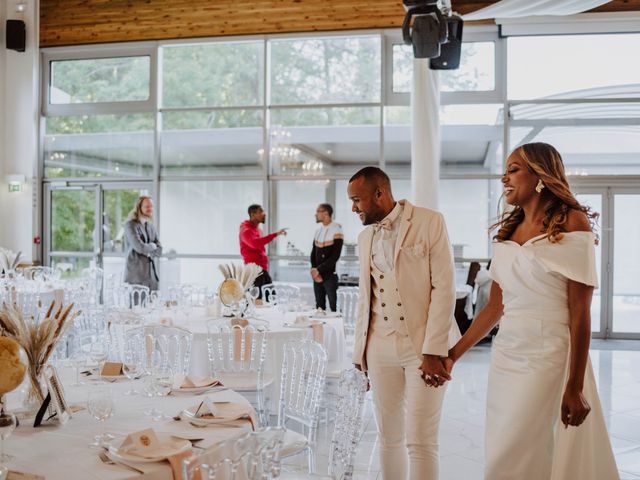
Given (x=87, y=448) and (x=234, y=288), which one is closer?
(x=87, y=448)

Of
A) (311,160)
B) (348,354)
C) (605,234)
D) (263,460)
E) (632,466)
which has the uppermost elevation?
(311,160)

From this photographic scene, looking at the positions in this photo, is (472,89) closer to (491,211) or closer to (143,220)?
(491,211)

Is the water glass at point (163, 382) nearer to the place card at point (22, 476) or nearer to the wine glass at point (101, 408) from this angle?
the wine glass at point (101, 408)

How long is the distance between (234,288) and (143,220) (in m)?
2.82

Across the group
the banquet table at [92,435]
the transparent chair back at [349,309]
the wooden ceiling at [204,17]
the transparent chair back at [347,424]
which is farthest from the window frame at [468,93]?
the transparent chair back at [347,424]

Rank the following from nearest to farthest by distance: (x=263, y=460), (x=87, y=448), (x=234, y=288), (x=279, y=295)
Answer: (x=263, y=460), (x=87, y=448), (x=234, y=288), (x=279, y=295)

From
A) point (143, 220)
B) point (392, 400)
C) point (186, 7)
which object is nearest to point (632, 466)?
point (392, 400)

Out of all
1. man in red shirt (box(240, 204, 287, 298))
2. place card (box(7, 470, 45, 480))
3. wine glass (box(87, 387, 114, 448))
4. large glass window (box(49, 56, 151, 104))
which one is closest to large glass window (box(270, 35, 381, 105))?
large glass window (box(49, 56, 151, 104))

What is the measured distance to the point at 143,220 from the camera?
756cm

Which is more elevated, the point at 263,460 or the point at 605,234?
the point at 605,234

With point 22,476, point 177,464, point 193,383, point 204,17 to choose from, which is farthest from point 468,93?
point 22,476

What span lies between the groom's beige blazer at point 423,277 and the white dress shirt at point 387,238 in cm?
4

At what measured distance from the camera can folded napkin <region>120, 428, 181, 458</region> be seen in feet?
6.81

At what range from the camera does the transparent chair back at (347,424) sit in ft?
7.96
